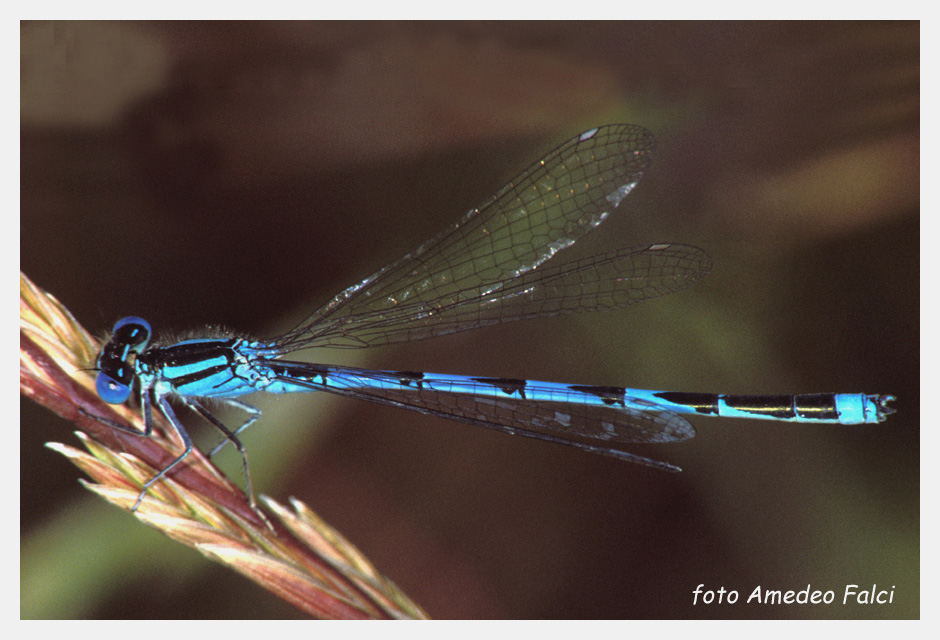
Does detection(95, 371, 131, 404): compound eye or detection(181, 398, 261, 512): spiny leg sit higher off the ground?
detection(95, 371, 131, 404): compound eye

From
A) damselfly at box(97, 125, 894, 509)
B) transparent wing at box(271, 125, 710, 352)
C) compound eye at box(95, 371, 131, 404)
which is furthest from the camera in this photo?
transparent wing at box(271, 125, 710, 352)

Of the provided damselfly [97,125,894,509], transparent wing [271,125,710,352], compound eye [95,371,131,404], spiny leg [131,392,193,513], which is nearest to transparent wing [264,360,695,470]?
damselfly [97,125,894,509]

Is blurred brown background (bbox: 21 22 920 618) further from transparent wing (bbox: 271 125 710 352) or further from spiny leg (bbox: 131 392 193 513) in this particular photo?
spiny leg (bbox: 131 392 193 513)

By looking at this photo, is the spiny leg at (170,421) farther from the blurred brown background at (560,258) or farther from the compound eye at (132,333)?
the blurred brown background at (560,258)

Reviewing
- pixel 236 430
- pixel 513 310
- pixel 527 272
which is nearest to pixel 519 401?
pixel 513 310

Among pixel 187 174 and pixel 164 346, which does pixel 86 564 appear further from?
pixel 187 174

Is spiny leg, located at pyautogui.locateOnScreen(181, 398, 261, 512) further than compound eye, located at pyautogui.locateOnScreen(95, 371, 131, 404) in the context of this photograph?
Yes

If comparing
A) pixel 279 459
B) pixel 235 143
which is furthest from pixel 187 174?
pixel 279 459

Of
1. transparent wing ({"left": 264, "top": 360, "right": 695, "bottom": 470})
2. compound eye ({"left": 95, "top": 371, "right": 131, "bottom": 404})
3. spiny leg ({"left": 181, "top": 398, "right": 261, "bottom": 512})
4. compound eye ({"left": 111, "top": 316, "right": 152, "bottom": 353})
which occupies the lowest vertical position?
transparent wing ({"left": 264, "top": 360, "right": 695, "bottom": 470})
